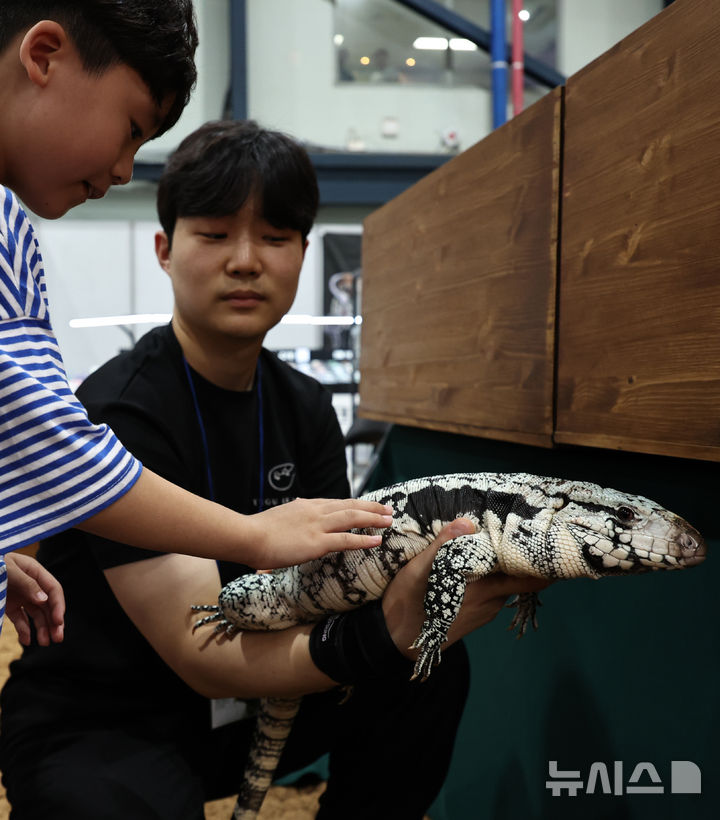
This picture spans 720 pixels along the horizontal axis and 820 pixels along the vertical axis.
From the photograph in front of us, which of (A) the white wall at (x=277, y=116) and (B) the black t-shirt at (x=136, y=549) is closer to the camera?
(B) the black t-shirt at (x=136, y=549)

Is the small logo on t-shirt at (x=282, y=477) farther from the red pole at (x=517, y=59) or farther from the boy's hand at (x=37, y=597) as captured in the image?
the red pole at (x=517, y=59)

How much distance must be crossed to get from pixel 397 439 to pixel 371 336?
0.37 m

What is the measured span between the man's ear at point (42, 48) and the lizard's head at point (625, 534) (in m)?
0.93

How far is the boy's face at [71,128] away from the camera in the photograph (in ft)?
3.26

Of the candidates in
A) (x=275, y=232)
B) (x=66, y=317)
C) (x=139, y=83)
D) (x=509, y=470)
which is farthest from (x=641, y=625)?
(x=66, y=317)

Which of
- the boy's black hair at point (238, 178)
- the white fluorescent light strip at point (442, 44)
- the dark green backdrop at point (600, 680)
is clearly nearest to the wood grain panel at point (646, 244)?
the dark green backdrop at point (600, 680)

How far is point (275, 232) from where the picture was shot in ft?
5.32

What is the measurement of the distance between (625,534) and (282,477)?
0.94 m

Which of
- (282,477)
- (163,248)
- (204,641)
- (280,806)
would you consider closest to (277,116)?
(163,248)

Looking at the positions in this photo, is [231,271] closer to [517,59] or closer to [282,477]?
[282,477]

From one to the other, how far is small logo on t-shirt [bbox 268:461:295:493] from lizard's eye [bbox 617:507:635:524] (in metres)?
0.92

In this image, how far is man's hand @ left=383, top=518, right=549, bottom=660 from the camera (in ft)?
3.82

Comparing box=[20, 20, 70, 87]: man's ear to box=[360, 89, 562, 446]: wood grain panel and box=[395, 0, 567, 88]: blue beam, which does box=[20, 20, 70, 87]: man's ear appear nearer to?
box=[360, 89, 562, 446]: wood grain panel

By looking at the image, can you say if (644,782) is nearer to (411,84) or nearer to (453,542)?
(453,542)
